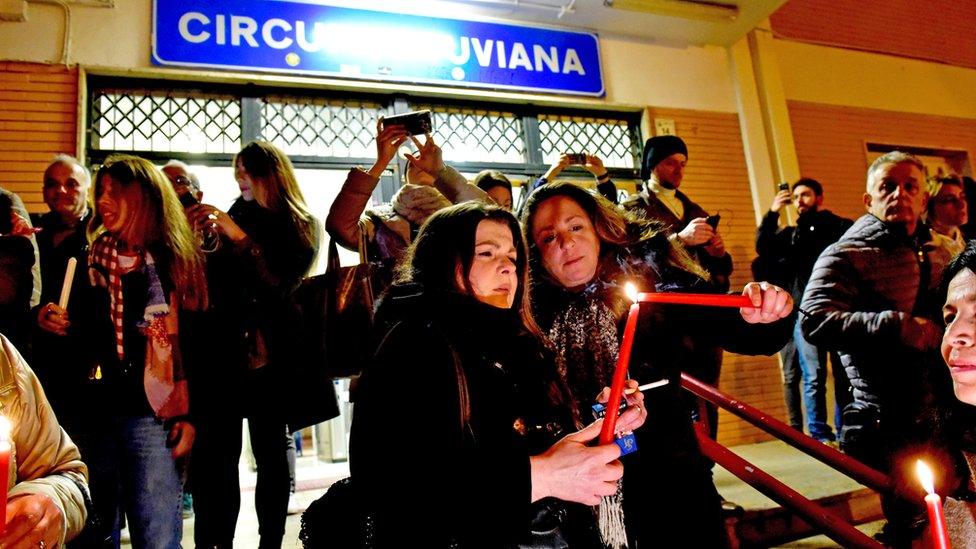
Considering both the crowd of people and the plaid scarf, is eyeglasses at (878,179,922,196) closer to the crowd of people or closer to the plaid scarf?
the crowd of people

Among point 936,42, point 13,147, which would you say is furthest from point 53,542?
point 936,42

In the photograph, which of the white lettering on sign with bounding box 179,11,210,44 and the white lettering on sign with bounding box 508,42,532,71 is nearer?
the white lettering on sign with bounding box 179,11,210,44

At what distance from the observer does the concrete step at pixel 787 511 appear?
3771mm

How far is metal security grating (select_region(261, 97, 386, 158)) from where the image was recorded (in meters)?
5.96

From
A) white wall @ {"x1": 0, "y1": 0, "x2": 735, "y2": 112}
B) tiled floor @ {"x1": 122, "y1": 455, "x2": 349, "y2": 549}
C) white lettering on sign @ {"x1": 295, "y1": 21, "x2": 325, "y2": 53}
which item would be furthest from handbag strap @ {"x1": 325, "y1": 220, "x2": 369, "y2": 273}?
white lettering on sign @ {"x1": 295, "y1": 21, "x2": 325, "y2": 53}

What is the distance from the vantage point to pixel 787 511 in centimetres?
391

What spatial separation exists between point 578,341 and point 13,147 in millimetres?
5349

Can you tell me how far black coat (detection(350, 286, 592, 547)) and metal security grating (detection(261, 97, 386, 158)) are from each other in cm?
478

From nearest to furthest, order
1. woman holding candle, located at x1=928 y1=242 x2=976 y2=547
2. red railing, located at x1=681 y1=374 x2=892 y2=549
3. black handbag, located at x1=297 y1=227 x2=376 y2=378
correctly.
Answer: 1. woman holding candle, located at x1=928 y1=242 x2=976 y2=547
2. red railing, located at x1=681 y1=374 x2=892 y2=549
3. black handbag, located at x1=297 y1=227 x2=376 y2=378

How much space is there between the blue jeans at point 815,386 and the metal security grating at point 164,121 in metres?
5.78

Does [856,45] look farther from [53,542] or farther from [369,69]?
[53,542]

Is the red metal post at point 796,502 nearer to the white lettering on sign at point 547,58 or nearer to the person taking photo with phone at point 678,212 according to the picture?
the person taking photo with phone at point 678,212

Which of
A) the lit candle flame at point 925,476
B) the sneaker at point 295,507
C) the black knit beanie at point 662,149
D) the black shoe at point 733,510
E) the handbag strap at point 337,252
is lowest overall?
the black shoe at point 733,510

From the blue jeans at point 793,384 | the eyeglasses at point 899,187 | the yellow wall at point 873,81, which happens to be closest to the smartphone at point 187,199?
the eyeglasses at point 899,187
